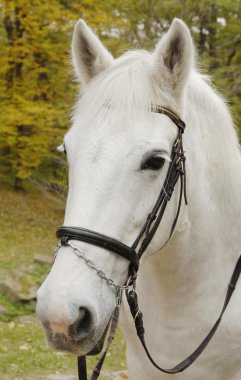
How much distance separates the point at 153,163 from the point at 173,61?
0.50 meters

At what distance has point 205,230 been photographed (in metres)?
2.50

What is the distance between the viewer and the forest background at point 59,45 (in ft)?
37.6

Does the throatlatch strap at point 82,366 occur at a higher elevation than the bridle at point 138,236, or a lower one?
lower

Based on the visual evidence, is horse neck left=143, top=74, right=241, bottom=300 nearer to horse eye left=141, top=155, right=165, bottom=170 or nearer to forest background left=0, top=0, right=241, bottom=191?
horse eye left=141, top=155, right=165, bottom=170

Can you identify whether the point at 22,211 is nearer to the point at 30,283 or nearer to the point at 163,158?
the point at 30,283

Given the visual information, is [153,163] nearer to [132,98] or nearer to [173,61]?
[132,98]

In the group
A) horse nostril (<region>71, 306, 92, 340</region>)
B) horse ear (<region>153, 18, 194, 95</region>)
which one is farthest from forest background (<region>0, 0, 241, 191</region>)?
horse nostril (<region>71, 306, 92, 340</region>)

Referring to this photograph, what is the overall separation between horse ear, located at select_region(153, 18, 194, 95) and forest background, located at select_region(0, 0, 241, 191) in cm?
854

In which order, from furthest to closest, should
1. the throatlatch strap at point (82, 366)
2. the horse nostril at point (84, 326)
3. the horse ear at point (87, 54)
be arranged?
1. the throatlatch strap at point (82, 366)
2. the horse ear at point (87, 54)
3. the horse nostril at point (84, 326)

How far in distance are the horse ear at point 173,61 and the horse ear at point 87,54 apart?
1.00 feet

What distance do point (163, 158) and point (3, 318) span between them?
5.57 metres

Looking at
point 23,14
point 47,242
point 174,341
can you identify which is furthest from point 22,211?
point 174,341

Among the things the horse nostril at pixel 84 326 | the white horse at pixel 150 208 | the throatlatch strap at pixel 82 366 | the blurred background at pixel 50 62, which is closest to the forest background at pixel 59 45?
the blurred background at pixel 50 62

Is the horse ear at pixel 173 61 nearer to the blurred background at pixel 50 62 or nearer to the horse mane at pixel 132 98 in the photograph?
the horse mane at pixel 132 98
